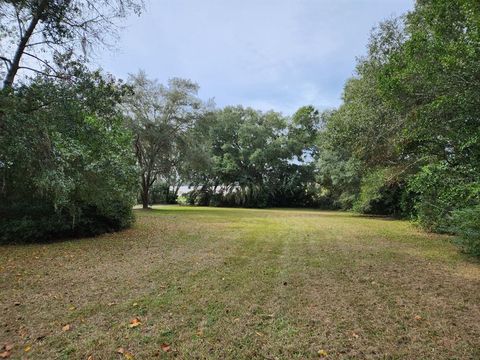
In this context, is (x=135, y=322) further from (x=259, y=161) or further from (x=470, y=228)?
(x=259, y=161)

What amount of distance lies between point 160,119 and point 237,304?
718 inches

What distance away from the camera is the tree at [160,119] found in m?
20.0

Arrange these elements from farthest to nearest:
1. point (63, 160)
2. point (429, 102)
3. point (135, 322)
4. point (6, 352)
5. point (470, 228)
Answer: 1. point (429, 102)
2. point (470, 228)
3. point (63, 160)
4. point (135, 322)
5. point (6, 352)

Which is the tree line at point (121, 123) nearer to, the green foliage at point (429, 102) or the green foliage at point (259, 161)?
the green foliage at point (429, 102)

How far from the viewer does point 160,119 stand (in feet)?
67.7

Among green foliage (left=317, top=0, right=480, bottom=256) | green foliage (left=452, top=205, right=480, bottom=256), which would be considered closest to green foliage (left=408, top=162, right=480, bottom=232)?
green foliage (left=317, top=0, right=480, bottom=256)

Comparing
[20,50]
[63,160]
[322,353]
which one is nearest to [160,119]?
[20,50]

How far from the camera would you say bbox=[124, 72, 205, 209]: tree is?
19970 millimetres

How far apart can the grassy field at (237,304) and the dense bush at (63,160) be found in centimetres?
111

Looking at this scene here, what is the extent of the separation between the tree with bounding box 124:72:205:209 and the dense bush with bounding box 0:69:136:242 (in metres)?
10.8

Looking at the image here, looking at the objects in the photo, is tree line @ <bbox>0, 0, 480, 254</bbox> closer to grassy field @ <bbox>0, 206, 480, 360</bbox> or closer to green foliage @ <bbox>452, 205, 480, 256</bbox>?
green foliage @ <bbox>452, 205, 480, 256</bbox>

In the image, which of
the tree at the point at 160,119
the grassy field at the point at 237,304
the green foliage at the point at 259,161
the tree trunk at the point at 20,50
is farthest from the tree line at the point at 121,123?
the green foliage at the point at 259,161

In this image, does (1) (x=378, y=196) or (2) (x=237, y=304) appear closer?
(2) (x=237, y=304)

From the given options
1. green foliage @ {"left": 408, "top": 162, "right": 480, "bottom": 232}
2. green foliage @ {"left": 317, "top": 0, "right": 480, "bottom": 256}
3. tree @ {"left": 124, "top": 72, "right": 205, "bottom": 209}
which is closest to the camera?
green foliage @ {"left": 317, "top": 0, "right": 480, "bottom": 256}
